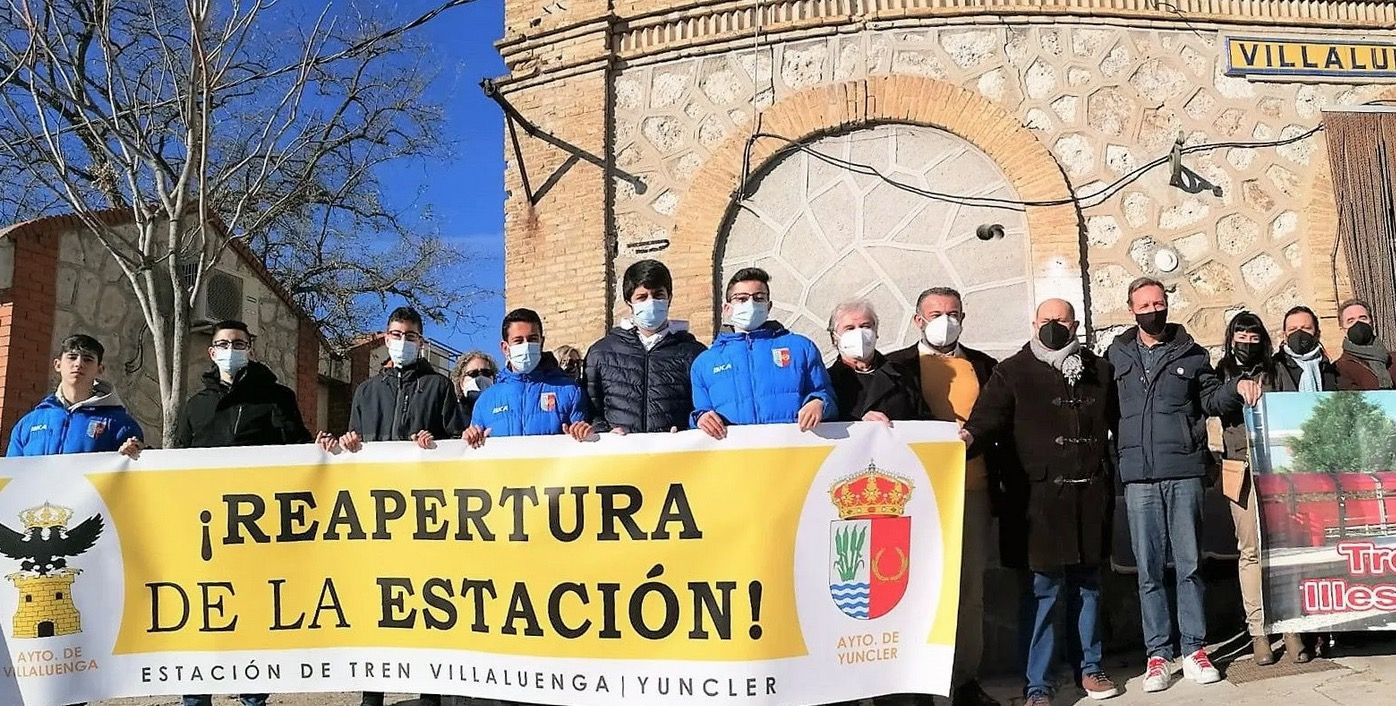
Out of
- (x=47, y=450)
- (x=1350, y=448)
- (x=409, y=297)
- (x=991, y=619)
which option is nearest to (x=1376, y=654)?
(x=1350, y=448)

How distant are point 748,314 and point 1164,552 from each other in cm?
219

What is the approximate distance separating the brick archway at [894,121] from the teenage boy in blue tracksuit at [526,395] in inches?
148

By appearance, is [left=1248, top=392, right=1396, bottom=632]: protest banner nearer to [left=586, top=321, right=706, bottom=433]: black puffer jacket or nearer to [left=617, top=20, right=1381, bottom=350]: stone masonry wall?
[left=586, top=321, right=706, bottom=433]: black puffer jacket

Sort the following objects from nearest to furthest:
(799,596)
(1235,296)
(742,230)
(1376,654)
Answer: (799,596) < (1376,654) < (1235,296) < (742,230)

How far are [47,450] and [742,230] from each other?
531cm

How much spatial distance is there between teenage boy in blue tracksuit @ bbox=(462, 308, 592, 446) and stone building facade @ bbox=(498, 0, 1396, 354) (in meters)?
3.76

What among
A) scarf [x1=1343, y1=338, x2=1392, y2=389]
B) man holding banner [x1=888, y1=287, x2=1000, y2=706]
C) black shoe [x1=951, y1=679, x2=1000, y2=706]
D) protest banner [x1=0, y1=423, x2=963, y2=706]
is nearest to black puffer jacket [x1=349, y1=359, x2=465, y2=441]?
protest banner [x1=0, y1=423, x2=963, y2=706]

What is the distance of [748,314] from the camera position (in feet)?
13.3

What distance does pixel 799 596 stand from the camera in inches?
148

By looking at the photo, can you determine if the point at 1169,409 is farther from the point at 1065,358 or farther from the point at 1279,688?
the point at 1279,688

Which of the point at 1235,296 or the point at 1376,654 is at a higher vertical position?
the point at 1235,296

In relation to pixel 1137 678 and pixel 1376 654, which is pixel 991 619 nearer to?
pixel 1137 678

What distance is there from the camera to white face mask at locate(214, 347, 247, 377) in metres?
4.56

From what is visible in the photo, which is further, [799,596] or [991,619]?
[991,619]
